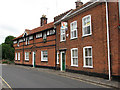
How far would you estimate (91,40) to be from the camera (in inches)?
537

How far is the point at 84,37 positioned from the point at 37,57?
1246 cm

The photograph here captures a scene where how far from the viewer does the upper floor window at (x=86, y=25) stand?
14.1 meters

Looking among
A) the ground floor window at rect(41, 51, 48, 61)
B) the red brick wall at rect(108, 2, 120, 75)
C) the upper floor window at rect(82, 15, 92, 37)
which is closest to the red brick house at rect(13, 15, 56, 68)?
the ground floor window at rect(41, 51, 48, 61)

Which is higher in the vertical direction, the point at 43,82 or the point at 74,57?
the point at 74,57

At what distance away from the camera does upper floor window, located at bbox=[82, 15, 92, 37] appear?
555 inches

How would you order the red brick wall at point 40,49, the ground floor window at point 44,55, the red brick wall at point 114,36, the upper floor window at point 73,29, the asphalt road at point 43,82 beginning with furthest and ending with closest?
1. the ground floor window at point 44,55
2. the red brick wall at point 40,49
3. the upper floor window at point 73,29
4. the red brick wall at point 114,36
5. the asphalt road at point 43,82

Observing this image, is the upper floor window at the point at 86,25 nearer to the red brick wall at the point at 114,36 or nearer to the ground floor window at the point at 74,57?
the ground floor window at the point at 74,57

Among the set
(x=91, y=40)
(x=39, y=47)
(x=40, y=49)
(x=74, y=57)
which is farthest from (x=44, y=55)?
(x=91, y=40)

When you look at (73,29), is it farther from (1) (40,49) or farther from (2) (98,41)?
(1) (40,49)

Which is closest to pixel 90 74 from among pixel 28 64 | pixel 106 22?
pixel 106 22

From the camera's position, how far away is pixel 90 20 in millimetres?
13844

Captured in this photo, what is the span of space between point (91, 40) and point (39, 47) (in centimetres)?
1273

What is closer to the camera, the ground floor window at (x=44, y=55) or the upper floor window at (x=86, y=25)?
the upper floor window at (x=86, y=25)

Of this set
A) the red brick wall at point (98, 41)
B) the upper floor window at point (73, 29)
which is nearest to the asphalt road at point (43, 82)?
the red brick wall at point (98, 41)
